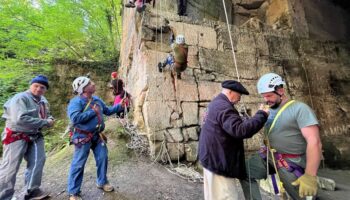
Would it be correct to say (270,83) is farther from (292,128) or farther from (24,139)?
(24,139)

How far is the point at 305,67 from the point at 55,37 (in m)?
8.57

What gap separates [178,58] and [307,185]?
10.9ft

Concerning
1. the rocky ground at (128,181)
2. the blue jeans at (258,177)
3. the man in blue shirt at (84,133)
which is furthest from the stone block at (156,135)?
the blue jeans at (258,177)

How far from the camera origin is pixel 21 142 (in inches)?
119

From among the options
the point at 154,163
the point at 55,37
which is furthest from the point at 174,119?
the point at 55,37

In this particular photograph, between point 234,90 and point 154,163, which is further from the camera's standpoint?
point 154,163

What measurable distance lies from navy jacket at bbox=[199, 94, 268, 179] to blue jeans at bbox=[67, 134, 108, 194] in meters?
1.58

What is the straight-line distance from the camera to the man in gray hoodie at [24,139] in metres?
2.91

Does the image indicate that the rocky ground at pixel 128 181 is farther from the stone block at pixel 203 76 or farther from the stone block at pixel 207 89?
the stone block at pixel 203 76

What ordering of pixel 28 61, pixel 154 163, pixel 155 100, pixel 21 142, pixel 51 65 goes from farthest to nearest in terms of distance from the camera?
pixel 51 65, pixel 28 61, pixel 155 100, pixel 154 163, pixel 21 142

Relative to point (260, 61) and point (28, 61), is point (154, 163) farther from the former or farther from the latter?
point (28, 61)

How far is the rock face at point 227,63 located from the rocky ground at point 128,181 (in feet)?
1.65

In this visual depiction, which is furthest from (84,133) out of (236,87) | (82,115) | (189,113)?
(189,113)

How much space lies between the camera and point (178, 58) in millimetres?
4879
